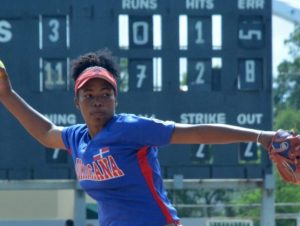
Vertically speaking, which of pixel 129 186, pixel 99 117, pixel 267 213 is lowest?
pixel 267 213

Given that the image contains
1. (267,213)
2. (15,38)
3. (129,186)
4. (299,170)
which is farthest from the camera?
(267,213)

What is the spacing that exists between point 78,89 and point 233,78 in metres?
9.75

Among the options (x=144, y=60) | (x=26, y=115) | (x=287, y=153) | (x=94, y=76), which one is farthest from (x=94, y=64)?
(x=144, y=60)

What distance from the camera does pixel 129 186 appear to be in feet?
13.7

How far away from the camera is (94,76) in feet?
14.0

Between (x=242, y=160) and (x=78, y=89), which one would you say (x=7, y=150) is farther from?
(x=78, y=89)

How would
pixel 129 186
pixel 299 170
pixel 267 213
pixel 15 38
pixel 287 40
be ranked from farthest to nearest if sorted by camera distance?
pixel 287 40 → pixel 267 213 → pixel 15 38 → pixel 129 186 → pixel 299 170

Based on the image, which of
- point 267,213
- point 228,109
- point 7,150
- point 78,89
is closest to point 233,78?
point 228,109

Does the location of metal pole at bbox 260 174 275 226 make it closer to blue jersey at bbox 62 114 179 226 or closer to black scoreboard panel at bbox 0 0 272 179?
black scoreboard panel at bbox 0 0 272 179

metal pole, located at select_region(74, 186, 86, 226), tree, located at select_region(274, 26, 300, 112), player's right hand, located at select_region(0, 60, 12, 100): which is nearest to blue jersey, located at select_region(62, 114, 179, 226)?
player's right hand, located at select_region(0, 60, 12, 100)

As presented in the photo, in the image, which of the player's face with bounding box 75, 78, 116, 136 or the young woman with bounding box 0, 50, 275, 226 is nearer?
the young woman with bounding box 0, 50, 275, 226

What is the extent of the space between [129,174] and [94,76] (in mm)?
406

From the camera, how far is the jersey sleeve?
13.5 ft

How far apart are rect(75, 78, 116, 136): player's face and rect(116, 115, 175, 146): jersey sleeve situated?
0.11 metres
